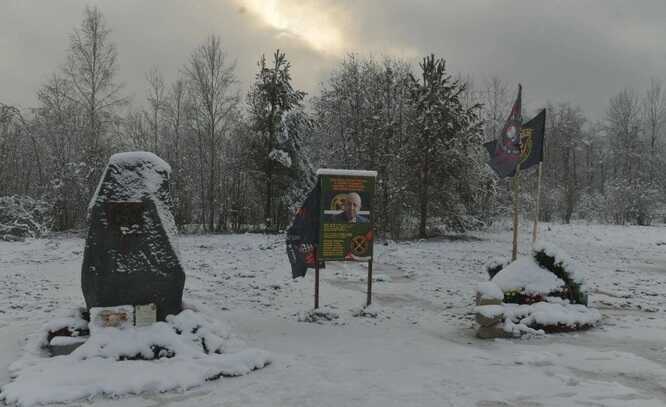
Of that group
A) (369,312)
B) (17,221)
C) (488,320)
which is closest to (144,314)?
(369,312)

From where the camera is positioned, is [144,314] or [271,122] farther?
[271,122]

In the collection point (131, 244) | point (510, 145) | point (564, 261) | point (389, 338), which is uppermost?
point (510, 145)

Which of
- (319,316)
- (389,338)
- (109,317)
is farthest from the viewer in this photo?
(319,316)

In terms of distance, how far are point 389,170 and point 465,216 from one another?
4871 millimetres

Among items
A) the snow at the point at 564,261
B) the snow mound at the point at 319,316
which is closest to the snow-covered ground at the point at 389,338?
the snow mound at the point at 319,316

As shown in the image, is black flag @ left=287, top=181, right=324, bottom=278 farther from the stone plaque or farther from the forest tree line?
the forest tree line

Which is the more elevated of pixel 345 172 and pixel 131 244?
pixel 345 172

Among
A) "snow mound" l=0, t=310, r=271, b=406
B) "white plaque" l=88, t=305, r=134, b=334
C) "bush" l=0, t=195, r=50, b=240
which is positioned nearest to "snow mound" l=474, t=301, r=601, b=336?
"snow mound" l=0, t=310, r=271, b=406

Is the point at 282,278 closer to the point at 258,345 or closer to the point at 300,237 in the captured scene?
the point at 300,237

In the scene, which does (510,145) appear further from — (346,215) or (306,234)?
(306,234)

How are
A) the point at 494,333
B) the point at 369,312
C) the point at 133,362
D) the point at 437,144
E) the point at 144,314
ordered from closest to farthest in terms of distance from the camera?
the point at 133,362
the point at 144,314
the point at 494,333
the point at 369,312
the point at 437,144

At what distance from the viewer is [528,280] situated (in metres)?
8.23

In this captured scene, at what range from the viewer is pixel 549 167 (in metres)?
50.8

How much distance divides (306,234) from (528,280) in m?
3.92
